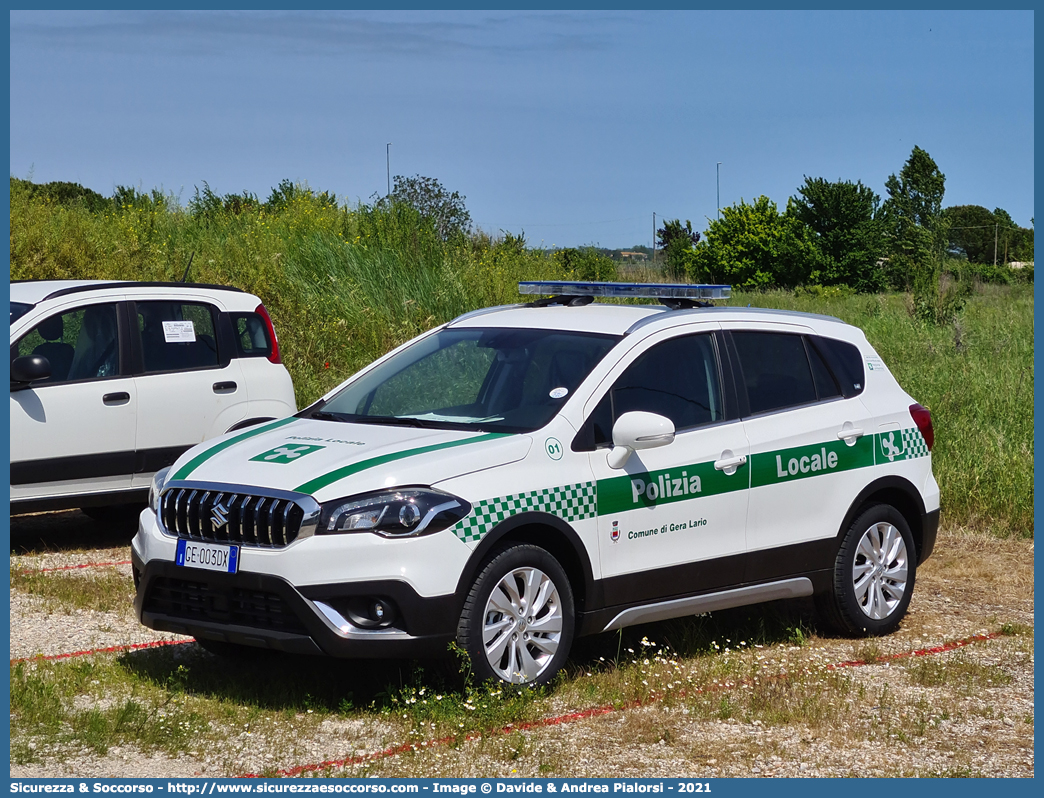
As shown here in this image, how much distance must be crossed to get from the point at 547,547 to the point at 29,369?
4.82 m

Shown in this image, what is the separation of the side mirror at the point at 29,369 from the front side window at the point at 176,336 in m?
0.91

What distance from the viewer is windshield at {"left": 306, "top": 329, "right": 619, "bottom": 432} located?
20.2 ft

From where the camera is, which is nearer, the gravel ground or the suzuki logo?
the gravel ground

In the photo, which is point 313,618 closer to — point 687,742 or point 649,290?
point 687,742

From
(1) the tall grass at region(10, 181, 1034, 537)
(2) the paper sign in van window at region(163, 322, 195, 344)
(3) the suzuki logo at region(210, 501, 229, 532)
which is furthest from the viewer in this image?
(1) the tall grass at region(10, 181, 1034, 537)

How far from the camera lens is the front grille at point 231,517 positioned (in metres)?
5.31

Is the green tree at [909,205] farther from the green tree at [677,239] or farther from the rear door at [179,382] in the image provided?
the rear door at [179,382]

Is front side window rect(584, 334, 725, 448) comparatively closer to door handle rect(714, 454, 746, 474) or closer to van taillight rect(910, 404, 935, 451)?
door handle rect(714, 454, 746, 474)

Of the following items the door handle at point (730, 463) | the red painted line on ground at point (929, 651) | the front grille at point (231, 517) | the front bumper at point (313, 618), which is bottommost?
the red painted line on ground at point (929, 651)

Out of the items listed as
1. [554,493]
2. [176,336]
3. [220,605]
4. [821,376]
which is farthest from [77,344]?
[821,376]

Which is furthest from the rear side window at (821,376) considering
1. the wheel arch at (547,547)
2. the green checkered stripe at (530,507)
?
the wheel arch at (547,547)

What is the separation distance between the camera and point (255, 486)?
545 centimetres

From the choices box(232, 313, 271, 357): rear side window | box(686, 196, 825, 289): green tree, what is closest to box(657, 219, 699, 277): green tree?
box(686, 196, 825, 289): green tree

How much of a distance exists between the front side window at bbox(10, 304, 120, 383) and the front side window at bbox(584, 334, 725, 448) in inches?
192
